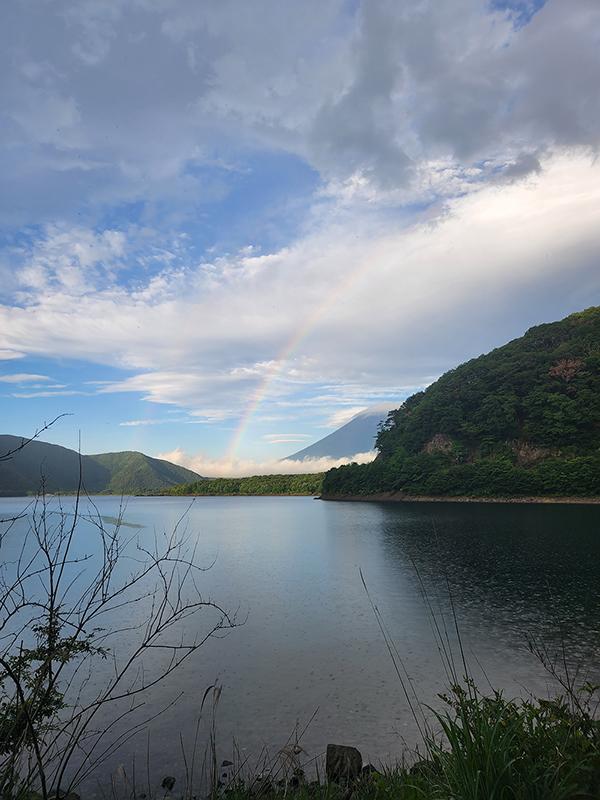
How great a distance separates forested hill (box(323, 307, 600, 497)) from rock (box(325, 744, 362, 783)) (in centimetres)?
8615

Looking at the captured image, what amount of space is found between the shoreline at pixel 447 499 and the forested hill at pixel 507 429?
1.13 metres

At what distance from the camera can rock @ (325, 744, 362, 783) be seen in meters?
8.44

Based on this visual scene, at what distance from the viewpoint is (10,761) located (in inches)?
148

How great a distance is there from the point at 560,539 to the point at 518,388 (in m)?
88.4

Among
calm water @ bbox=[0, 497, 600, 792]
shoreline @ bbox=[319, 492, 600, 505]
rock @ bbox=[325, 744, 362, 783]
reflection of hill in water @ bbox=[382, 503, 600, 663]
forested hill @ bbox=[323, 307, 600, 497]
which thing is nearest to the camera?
rock @ bbox=[325, 744, 362, 783]

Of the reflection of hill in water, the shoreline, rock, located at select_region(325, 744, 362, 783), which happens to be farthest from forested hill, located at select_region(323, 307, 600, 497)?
rock, located at select_region(325, 744, 362, 783)

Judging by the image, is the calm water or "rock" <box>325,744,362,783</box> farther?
the calm water

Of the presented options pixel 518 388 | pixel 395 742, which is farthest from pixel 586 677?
pixel 518 388

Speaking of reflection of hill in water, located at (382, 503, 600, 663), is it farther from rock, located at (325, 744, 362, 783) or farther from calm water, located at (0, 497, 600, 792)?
rock, located at (325, 744, 362, 783)

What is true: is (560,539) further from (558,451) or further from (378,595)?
(558,451)

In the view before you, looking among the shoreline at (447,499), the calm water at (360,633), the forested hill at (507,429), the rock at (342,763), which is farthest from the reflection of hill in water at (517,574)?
the forested hill at (507,429)

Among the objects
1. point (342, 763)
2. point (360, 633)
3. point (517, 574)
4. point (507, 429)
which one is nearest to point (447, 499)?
point (507, 429)

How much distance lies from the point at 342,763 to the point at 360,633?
10.5 metres

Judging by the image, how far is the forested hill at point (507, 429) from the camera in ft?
311
